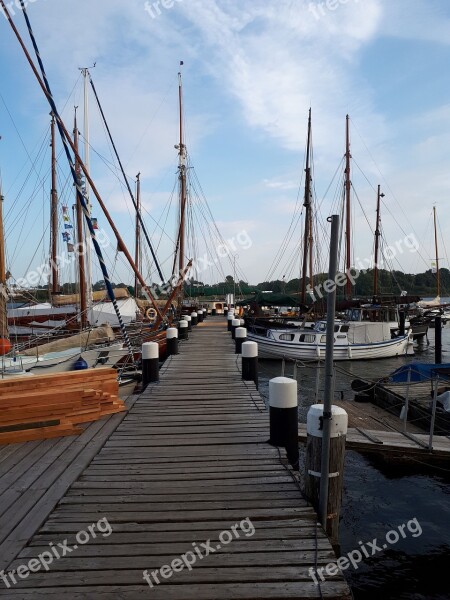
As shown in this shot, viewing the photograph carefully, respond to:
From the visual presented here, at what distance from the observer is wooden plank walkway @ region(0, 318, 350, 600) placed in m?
3.23

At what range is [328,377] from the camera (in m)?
4.03

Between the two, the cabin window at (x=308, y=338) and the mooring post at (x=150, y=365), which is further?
the cabin window at (x=308, y=338)

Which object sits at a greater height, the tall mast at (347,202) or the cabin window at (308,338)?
the tall mast at (347,202)

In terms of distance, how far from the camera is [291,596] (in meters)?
3.12

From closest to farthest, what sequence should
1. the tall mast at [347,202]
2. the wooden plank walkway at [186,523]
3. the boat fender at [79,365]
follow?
the wooden plank walkway at [186,523] < the boat fender at [79,365] < the tall mast at [347,202]

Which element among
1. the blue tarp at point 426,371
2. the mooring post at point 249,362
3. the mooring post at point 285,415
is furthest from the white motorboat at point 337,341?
the mooring post at point 285,415

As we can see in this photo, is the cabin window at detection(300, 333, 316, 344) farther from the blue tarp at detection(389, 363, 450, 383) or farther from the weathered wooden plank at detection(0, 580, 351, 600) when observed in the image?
the weathered wooden plank at detection(0, 580, 351, 600)

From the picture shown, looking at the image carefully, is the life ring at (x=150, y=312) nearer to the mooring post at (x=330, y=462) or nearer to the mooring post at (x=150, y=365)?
the mooring post at (x=150, y=365)

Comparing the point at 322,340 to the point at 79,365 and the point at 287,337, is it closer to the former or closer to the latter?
the point at 287,337

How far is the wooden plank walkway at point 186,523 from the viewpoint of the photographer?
10.6ft

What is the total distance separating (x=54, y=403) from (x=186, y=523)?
3586mm

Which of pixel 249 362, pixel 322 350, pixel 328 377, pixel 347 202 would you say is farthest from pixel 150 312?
pixel 347 202

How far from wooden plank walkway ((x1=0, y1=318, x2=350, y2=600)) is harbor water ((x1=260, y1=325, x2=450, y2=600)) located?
216 centimetres

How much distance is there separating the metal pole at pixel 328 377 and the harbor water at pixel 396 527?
94.4 inches
